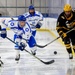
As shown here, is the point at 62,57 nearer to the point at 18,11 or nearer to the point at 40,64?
the point at 40,64

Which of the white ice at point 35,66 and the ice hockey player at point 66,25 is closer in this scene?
the white ice at point 35,66

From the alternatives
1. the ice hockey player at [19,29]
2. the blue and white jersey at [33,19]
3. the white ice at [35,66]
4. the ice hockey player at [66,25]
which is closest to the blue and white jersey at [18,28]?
the ice hockey player at [19,29]

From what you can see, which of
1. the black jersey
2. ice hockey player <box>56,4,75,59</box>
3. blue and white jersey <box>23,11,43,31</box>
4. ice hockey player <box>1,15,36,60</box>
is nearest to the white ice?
ice hockey player <box>1,15,36,60</box>

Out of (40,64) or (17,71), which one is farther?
(40,64)

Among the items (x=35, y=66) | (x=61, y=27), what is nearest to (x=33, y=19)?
(x=61, y=27)

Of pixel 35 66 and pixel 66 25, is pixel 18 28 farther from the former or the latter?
pixel 66 25

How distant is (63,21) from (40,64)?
3.15ft

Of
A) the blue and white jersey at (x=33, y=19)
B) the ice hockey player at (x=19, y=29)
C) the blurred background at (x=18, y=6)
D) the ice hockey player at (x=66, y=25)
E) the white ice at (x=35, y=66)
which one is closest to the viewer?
the white ice at (x=35, y=66)

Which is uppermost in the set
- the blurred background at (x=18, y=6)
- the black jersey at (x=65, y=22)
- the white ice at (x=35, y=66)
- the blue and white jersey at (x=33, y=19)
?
the black jersey at (x=65, y=22)

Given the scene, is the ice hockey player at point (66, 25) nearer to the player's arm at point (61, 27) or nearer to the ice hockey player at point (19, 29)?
the player's arm at point (61, 27)

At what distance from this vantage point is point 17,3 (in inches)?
701

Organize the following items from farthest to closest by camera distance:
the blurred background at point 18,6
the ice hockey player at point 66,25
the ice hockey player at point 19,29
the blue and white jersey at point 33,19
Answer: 1. the blurred background at point 18,6
2. the blue and white jersey at point 33,19
3. the ice hockey player at point 66,25
4. the ice hockey player at point 19,29

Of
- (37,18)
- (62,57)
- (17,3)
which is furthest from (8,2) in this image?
(62,57)

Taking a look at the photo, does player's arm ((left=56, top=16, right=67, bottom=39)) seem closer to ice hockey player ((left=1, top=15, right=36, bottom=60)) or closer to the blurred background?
ice hockey player ((left=1, top=15, right=36, bottom=60))
